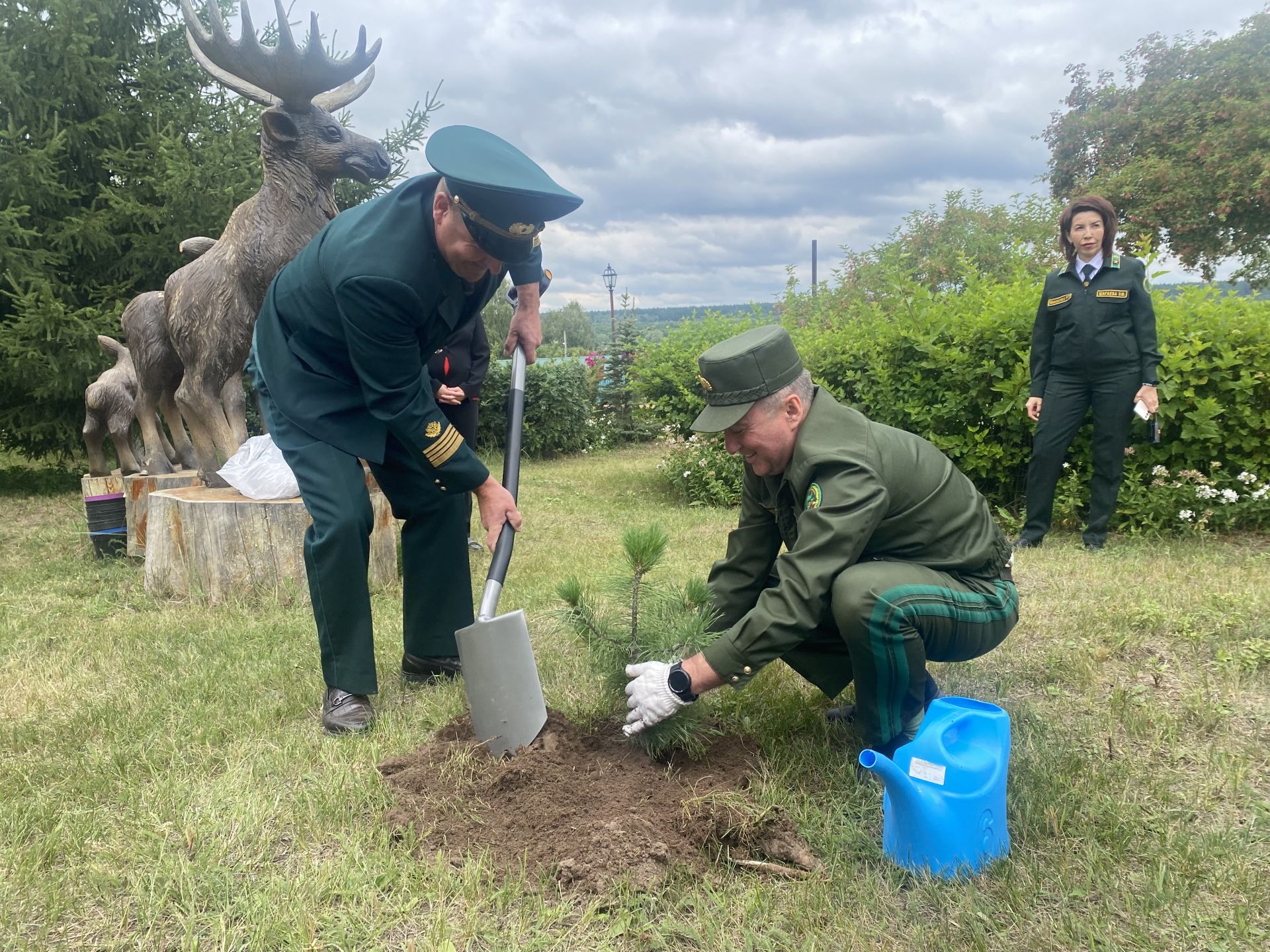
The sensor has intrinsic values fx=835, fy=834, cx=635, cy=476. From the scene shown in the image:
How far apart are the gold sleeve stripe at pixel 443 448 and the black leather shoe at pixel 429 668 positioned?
980mm

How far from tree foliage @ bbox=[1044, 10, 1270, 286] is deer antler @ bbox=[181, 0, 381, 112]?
60.4 feet

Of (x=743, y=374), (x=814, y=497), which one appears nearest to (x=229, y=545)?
(x=743, y=374)

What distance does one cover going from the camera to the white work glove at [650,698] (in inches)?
82.3

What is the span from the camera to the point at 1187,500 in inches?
212

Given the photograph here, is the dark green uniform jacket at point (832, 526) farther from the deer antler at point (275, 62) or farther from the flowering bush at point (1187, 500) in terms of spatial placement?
the flowering bush at point (1187, 500)

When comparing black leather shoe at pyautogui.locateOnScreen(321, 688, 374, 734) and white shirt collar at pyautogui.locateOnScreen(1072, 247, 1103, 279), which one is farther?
white shirt collar at pyautogui.locateOnScreen(1072, 247, 1103, 279)

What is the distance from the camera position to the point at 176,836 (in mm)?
2135

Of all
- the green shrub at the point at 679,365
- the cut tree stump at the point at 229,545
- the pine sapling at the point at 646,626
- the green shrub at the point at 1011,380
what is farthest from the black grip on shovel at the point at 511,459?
the green shrub at the point at 679,365

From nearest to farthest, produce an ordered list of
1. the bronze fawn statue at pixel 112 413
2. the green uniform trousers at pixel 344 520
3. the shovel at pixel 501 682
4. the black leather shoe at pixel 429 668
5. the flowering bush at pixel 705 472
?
1. the shovel at pixel 501 682
2. the green uniform trousers at pixel 344 520
3. the black leather shoe at pixel 429 668
4. the bronze fawn statue at pixel 112 413
5. the flowering bush at pixel 705 472

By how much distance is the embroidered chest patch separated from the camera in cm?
211

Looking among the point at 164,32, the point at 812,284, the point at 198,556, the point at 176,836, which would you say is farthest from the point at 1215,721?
the point at 812,284

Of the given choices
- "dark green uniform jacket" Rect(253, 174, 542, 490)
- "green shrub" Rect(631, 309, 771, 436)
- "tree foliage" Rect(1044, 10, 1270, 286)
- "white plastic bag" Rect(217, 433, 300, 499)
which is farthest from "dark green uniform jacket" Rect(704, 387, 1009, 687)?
"tree foliage" Rect(1044, 10, 1270, 286)

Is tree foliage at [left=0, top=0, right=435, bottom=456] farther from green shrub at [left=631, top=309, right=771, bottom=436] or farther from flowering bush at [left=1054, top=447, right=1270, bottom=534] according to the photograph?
flowering bush at [left=1054, top=447, right=1270, bottom=534]

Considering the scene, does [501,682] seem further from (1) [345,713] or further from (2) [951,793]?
(2) [951,793]
